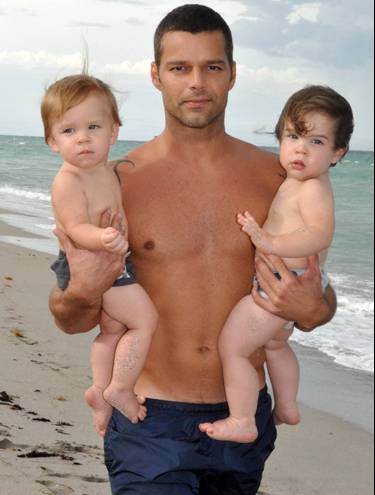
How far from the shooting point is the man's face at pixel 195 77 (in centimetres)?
395

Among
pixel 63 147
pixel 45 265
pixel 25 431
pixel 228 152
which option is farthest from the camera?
pixel 45 265

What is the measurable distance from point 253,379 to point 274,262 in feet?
1.60

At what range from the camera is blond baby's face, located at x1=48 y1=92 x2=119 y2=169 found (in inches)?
155

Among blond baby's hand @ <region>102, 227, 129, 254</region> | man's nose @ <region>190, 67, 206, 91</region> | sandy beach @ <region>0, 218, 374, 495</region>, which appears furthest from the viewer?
sandy beach @ <region>0, 218, 374, 495</region>

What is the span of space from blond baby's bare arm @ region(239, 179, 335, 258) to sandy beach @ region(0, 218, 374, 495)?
2.60 m

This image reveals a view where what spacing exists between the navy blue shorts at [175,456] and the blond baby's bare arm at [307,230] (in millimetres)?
713

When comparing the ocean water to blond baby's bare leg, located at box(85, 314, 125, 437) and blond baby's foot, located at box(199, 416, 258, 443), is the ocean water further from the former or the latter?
blond baby's foot, located at box(199, 416, 258, 443)

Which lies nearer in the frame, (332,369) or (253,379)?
(253,379)

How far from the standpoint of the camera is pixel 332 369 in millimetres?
9219

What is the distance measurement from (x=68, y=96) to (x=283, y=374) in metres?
1.51

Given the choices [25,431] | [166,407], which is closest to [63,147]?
[166,407]

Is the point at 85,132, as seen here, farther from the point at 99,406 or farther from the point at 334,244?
the point at 334,244

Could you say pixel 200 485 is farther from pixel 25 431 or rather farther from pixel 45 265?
pixel 45 265

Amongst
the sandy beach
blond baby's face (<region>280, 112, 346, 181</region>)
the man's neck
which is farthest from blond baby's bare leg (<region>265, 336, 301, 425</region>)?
the sandy beach
